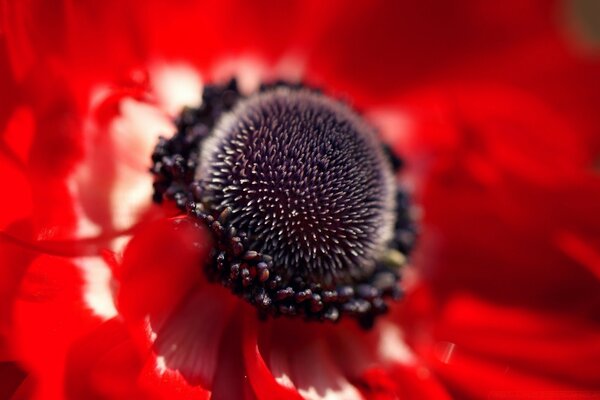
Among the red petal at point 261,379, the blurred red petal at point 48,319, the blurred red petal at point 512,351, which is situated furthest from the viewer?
the blurred red petal at point 512,351

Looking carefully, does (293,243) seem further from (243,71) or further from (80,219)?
(243,71)

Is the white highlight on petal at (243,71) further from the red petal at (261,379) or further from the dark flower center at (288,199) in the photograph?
the red petal at (261,379)

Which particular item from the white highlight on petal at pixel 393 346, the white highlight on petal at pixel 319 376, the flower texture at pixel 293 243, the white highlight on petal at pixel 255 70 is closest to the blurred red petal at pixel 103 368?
the flower texture at pixel 293 243

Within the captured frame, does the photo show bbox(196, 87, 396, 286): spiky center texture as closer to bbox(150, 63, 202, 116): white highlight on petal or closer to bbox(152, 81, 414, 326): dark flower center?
bbox(152, 81, 414, 326): dark flower center

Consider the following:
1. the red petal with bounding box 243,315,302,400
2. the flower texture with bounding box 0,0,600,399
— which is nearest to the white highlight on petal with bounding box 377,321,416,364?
the flower texture with bounding box 0,0,600,399

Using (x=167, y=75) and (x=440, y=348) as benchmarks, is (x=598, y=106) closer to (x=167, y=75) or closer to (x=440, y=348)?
(x=440, y=348)

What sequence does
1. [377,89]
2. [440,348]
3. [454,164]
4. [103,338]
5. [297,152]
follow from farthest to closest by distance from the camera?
[377,89], [454,164], [440,348], [297,152], [103,338]

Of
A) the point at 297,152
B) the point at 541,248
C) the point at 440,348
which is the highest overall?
the point at 541,248

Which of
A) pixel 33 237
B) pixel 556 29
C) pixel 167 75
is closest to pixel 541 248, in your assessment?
pixel 556 29

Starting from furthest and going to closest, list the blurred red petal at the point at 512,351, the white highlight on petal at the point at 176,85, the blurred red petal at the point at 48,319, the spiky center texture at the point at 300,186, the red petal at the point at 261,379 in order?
the white highlight on petal at the point at 176,85
the blurred red petal at the point at 512,351
the spiky center texture at the point at 300,186
the red petal at the point at 261,379
the blurred red petal at the point at 48,319
